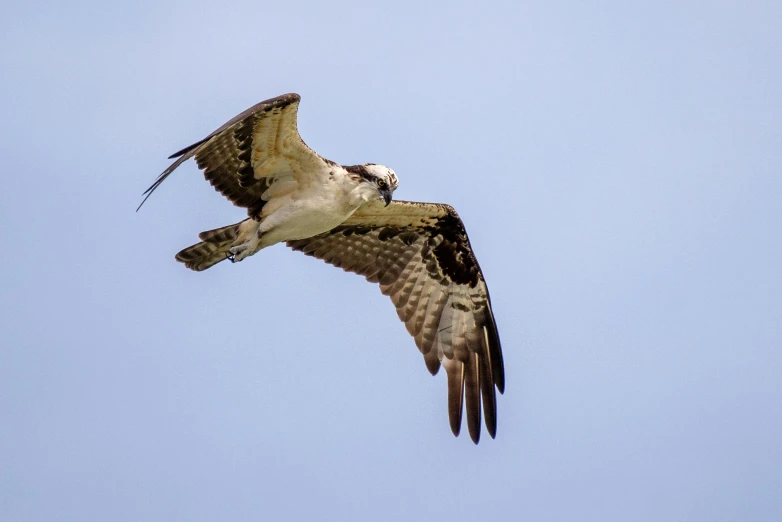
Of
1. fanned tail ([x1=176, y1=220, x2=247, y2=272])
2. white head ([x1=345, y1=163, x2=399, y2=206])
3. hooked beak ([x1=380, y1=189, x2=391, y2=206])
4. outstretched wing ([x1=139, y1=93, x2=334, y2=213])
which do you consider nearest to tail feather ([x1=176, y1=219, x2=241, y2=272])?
fanned tail ([x1=176, y1=220, x2=247, y2=272])

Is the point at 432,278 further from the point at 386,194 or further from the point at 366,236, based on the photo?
the point at 386,194

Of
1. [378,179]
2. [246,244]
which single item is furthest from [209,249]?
[378,179]

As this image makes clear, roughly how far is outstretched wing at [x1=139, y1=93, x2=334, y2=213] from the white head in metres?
0.41

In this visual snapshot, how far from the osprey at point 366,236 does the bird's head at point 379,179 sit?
11mm

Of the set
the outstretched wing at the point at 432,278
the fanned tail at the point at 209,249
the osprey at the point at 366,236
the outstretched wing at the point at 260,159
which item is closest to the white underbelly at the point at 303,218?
the osprey at the point at 366,236

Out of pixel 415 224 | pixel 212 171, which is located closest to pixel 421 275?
pixel 415 224

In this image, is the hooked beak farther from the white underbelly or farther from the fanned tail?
the fanned tail

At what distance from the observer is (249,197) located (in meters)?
13.0

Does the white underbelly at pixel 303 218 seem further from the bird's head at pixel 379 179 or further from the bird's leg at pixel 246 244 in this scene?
the bird's head at pixel 379 179

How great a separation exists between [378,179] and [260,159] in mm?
1382

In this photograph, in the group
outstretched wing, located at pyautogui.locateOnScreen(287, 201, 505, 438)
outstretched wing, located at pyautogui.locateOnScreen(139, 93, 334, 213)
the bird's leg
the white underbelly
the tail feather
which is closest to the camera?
outstretched wing, located at pyautogui.locateOnScreen(139, 93, 334, 213)

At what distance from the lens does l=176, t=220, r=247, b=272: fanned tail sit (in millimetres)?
13125

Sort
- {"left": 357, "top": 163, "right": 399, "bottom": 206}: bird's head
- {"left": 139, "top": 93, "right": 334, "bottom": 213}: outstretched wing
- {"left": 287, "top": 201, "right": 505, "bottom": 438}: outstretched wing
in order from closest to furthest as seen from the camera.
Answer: {"left": 139, "top": 93, "right": 334, "bottom": 213}: outstretched wing → {"left": 357, "top": 163, "right": 399, "bottom": 206}: bird's head → {"left": 287, "top": 201, "right": 505, "bottom": 438}: outstretched wing

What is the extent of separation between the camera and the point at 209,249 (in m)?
13.2
